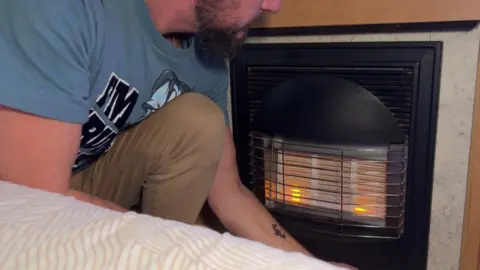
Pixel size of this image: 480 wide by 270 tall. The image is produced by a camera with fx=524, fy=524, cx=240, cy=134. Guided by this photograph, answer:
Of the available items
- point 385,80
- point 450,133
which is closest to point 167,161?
point 385,80

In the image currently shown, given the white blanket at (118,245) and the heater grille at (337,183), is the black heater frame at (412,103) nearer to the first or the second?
the heater grille at (337,183)

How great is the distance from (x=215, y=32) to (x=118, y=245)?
27.7 inches

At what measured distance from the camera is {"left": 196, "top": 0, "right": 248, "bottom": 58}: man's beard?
107 cm

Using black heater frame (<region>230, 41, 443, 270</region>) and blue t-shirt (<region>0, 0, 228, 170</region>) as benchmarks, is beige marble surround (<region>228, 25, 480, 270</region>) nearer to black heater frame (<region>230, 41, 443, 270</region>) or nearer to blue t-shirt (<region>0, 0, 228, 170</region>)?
black heater frame (<region>230, 41, 443, 270</region>)

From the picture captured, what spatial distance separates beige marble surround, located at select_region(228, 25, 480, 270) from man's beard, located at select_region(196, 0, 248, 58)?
25cm

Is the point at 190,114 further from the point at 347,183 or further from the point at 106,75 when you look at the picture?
the point at 347,183

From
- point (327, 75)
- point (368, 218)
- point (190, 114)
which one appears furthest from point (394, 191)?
point (190, 114)

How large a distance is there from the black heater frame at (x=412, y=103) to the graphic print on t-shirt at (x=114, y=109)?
0.31 meters

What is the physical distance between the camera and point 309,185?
142 cm

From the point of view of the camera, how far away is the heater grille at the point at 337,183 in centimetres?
132

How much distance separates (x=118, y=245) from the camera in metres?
0.48

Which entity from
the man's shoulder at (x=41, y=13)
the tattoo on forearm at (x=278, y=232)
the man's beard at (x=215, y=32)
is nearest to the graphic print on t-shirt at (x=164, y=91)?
the man's beard at (x=215, y=32)

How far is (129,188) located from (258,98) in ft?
1.50

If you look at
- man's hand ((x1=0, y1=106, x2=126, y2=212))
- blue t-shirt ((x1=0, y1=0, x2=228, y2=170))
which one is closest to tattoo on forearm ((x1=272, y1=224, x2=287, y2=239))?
blue t-shirt ((x1=0, y1=0, x2=228, y2=170))
